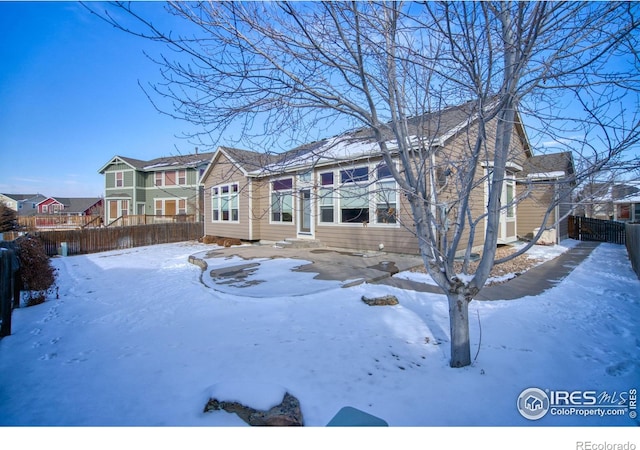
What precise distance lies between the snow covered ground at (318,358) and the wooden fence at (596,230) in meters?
12.0

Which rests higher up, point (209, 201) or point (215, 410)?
point (209, 201)

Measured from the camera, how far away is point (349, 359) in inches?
121

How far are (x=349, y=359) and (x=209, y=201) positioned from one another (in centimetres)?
1515

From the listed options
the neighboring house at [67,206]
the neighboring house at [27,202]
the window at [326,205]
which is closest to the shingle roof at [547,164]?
the window at [326,205]

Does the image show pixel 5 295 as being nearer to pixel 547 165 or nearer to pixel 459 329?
pixel 459 329

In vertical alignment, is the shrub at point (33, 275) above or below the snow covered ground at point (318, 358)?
above

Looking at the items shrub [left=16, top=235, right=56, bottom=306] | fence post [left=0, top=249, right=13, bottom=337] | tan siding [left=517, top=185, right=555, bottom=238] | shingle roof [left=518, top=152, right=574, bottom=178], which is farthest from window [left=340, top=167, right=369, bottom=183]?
tan siding [left=517, top=185, right=555, bottom=238]

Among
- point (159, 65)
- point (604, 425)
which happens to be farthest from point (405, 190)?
point (159, 65)

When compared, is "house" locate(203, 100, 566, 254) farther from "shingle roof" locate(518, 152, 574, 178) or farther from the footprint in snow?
the footprint in snow

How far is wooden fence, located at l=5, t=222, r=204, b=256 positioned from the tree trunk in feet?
47.0

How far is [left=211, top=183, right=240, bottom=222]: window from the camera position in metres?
14.7

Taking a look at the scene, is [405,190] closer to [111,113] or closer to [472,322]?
[472,322]

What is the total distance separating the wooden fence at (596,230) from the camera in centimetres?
1430

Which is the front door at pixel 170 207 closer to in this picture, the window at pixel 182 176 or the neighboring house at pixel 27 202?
the window at pixel 182 176
